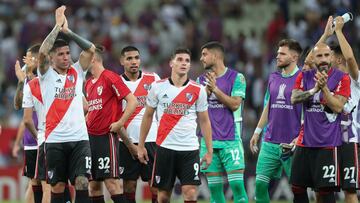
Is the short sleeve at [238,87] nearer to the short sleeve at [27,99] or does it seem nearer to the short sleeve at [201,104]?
the short sleeve at [201,104]

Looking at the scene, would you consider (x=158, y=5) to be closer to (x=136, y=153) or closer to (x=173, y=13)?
(x=173, y=13)

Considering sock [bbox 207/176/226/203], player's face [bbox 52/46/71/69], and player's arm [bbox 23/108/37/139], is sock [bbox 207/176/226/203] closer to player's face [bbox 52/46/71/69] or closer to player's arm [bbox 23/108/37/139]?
player's arm [bbox 23/108/37/139]

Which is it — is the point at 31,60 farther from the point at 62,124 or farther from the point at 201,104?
the point at 201,104

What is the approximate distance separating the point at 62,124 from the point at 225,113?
287 centimetres

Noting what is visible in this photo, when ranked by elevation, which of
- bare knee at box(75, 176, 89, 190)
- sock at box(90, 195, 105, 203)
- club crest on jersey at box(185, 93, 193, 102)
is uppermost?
club crest on jersey at box(185, 93, 193, 102)

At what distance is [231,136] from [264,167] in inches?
29.4

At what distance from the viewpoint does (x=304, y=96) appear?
1308 cm

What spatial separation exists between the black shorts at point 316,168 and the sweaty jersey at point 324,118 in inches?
4.6

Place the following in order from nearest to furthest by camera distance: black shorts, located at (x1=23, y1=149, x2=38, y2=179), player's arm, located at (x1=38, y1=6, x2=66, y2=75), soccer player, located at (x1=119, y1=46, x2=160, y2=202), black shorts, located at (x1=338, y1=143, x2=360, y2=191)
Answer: black shorts, located at (x1=338, y1=143, x2=360, y2=191) → player's arm, located at (x1=38, y1=6, x2=66, y2=75) → soccer player, located at (x1=119, y1=46, x2=160, y2=202) → black shorts, located at (x1=23, y1=149, x2=38, y2=179)

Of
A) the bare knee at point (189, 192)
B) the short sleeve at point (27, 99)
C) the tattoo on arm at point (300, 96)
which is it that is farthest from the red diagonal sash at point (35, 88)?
the tattoo on arm at point (300, 96)

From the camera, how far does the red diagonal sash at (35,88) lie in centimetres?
1468

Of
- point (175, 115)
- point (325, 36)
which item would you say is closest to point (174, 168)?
point (175, 115)

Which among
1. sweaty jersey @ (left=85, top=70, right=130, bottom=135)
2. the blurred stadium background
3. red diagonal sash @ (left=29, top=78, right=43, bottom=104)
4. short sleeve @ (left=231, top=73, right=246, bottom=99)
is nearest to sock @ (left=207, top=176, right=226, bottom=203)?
short sleeve @ (left=231, top=73, right=246, bottom=99)

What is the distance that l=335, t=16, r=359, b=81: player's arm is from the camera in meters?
13.2
